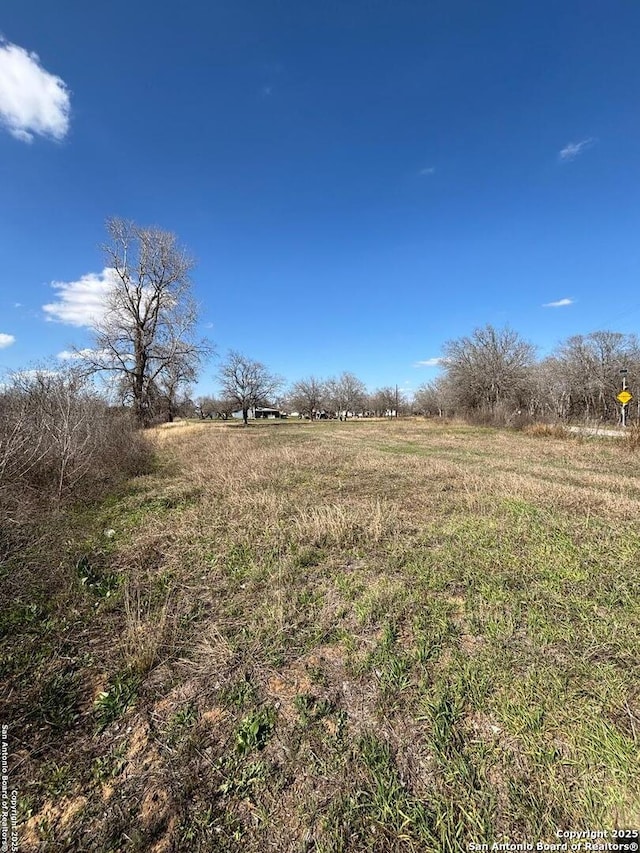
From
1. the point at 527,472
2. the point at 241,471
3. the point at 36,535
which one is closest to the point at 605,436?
the point at 527,472

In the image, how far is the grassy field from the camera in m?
1.73

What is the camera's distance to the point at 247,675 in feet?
8.75

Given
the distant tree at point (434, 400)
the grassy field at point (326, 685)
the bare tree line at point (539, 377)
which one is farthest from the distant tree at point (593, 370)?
the grassy field at point (326, 685)

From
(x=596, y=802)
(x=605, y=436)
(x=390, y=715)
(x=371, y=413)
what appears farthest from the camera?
(x=371, y=413)

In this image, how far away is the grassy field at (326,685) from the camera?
1730 mm

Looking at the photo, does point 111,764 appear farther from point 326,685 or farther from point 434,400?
point 434,400

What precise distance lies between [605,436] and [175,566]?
62.8 ft

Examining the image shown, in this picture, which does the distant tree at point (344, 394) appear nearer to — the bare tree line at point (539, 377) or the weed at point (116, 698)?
the bare tree line at point (539, 377)

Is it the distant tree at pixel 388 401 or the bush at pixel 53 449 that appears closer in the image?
the bush at pixel 53 449

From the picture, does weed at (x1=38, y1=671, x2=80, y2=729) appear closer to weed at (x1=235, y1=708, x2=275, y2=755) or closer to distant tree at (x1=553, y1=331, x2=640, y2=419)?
weed at (x1=235, y1=708, x2=275, y2=755)

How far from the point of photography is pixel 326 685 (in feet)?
8.35

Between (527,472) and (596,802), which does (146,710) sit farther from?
(527,472)

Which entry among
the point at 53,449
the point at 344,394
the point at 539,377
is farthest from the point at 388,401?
the point at 53,449

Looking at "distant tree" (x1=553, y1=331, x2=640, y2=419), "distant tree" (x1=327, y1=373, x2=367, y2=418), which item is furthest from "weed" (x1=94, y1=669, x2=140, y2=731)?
"distant tree" (x1=327, y1=373, x2=367, y2=418)
